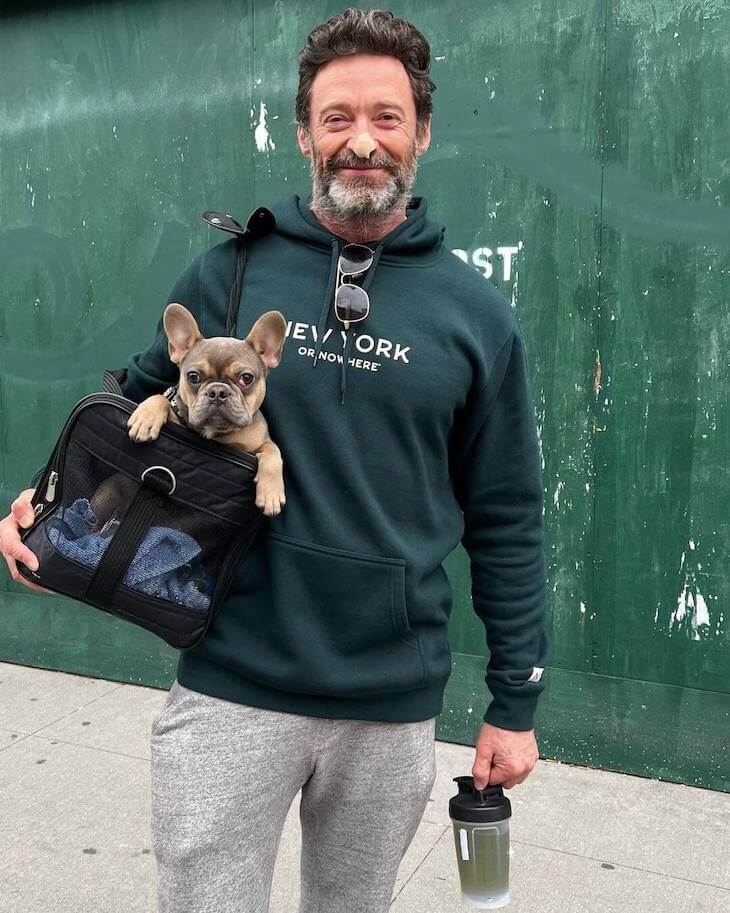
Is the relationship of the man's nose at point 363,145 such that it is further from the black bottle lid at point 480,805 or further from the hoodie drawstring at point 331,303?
the black bottle lid at point 480,805

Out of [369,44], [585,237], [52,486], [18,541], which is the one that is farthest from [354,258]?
[585,237]

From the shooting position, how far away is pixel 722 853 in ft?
11.9

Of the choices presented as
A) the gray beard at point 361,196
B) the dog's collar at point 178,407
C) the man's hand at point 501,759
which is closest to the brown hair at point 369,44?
the gray beard at point 361,196

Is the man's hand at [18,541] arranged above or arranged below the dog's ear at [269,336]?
below

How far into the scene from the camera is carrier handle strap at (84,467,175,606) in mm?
2004

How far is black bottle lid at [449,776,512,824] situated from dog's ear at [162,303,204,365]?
3.91 feet

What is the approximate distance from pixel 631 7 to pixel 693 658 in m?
2.73

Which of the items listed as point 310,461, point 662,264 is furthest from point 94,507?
point 662,264

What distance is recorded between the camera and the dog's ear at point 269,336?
1.98 meters

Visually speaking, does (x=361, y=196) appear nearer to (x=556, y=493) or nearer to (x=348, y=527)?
(x=348, y=527)

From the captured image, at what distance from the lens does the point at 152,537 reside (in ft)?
6.61

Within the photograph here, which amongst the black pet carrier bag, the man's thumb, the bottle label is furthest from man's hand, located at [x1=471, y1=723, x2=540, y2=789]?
the black pet carrier bag

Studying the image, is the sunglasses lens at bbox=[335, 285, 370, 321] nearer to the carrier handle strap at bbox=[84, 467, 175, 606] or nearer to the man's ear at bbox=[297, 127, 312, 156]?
the man's ear at bbox=[297, 127, 312, 156]

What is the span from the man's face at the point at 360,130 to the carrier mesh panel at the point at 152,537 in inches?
29.1
